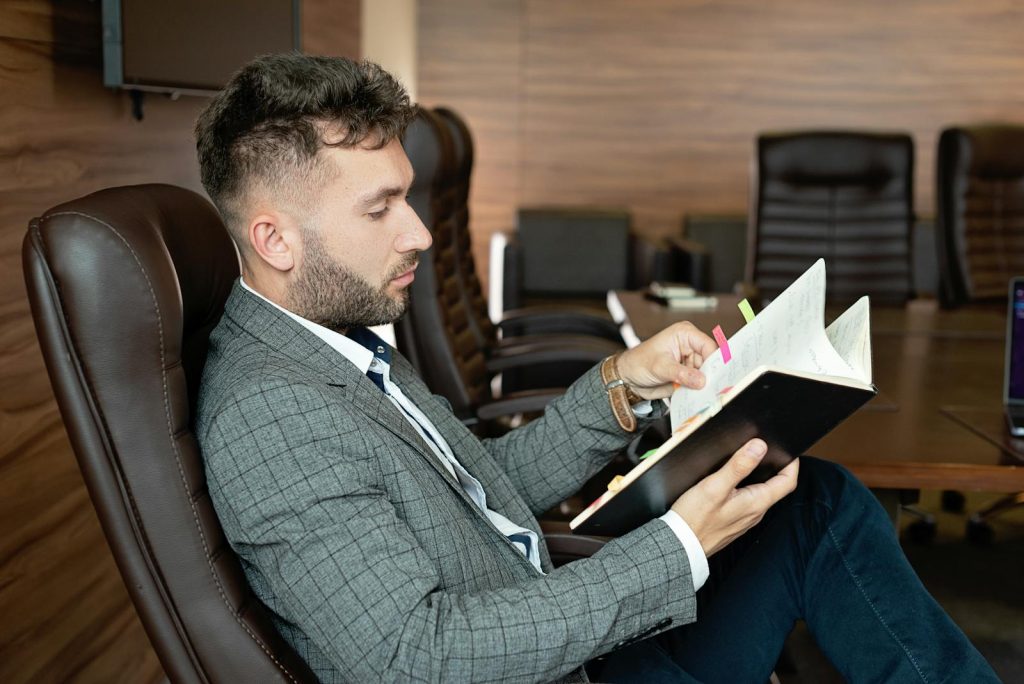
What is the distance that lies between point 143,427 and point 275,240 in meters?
0.30

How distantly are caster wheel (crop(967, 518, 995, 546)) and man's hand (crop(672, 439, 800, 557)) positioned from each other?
2.12 meters

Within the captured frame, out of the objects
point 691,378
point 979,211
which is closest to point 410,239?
point 691,378

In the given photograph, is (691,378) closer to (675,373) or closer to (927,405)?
(675,373)

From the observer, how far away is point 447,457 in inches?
55.7

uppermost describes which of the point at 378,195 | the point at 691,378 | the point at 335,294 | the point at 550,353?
the point at 378,195

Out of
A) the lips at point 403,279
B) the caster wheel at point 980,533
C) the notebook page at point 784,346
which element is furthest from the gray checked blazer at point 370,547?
the caster wheel at point 980,533

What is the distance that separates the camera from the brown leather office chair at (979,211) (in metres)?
3.84

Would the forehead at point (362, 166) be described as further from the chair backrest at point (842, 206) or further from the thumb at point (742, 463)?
the chair backrest at point (842, 206)

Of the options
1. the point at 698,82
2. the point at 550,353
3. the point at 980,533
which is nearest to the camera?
the point at 550,353

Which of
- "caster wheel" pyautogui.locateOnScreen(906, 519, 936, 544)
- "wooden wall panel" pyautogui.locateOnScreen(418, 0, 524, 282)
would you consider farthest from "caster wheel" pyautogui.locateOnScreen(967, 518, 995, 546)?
"wooden wall panel" pyautogui.locateOnScreen(418, 0, 524, 282)

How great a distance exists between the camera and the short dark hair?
1.24m

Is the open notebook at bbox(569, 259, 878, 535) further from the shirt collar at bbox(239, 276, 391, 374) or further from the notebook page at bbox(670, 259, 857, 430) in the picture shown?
the shirt collar at bbox(239, 276, 391, 374)

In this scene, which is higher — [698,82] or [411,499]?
[698,82]

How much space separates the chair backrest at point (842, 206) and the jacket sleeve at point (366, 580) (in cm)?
293
